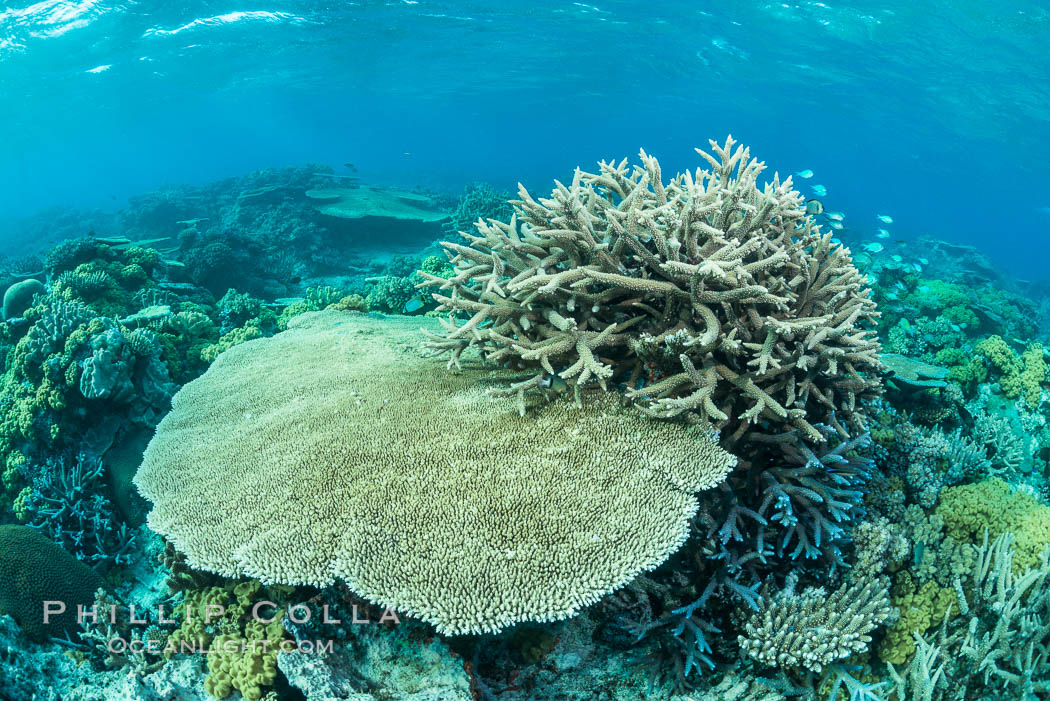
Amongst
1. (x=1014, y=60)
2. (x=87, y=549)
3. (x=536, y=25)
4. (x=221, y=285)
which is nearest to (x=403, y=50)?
(x=536, y=25)

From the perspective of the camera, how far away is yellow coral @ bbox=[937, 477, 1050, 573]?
362 centimetres

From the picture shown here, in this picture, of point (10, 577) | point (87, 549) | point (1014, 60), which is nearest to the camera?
point (10, 577)

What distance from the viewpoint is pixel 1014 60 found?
27125mm

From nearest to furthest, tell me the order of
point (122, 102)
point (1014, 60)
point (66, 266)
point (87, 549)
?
point (87, 549), point (66, 266), point (1014, 60), point (122, 102)

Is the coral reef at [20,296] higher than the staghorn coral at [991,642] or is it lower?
lower

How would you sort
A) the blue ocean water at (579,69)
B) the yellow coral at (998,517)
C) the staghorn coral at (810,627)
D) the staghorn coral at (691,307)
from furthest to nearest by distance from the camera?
the blue ocean water at (579,69), the yellow coral at (998,517), the staghorn coral at (691,307), the staghorn coral at (810,627)

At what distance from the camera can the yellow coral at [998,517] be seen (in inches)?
142

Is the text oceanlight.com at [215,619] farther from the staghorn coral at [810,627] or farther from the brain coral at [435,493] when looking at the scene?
the staghorn coral at [810,627]

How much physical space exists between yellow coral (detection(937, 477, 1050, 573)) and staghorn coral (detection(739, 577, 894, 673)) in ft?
4.52

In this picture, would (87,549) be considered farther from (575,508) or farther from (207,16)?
(207,16)

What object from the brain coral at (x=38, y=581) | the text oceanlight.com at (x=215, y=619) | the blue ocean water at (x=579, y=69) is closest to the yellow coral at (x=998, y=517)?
the text oceanlight.com at (x=215, y=619)

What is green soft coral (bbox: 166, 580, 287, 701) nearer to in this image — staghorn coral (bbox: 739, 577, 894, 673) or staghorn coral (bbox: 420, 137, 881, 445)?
staghorn coral (bbox: 420, 137, 881, 445)

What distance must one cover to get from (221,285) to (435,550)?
11.9 m

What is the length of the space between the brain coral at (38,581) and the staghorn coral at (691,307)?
3722mm
